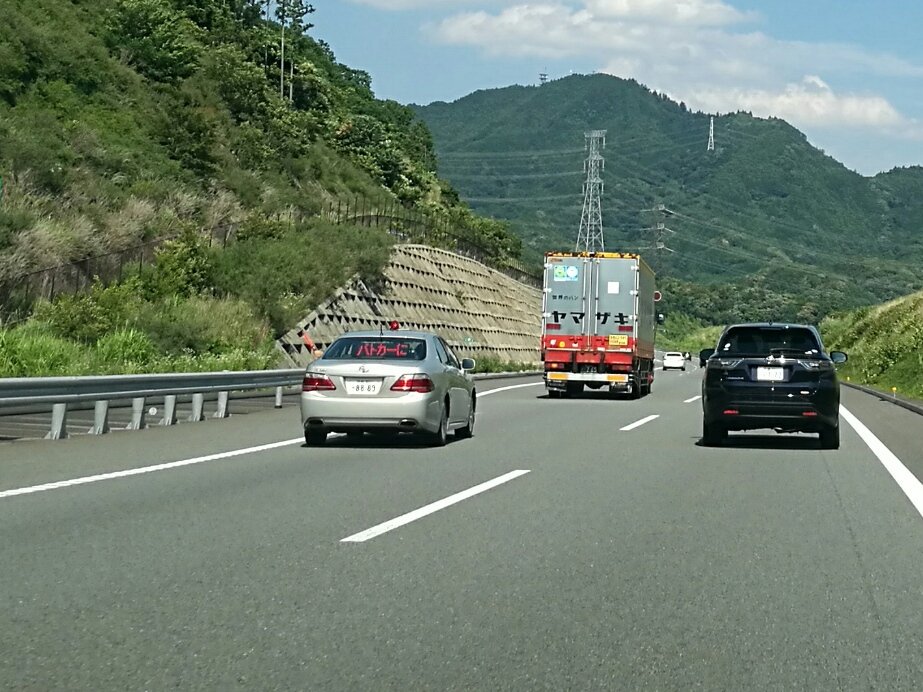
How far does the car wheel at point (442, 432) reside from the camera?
55.3ft

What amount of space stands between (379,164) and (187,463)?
73.2m

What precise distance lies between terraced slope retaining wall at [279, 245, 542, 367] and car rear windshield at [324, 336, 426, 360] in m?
23.8

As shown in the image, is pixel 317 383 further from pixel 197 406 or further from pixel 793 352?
pixel 793 352

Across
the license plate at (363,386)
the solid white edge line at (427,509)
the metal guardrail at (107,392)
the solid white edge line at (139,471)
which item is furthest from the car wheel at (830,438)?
the metal guardrail at (107,392)

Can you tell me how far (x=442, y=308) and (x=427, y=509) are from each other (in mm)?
51792

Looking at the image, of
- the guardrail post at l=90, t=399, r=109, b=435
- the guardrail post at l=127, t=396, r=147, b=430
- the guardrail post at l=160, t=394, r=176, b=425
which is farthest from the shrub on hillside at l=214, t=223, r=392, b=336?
the guardrail post at l=90, t=399, r=109, b=435

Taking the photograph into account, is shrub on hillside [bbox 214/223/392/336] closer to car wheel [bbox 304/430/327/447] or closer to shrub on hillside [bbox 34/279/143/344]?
shrub on hillside [bbox 34/279/143/344]

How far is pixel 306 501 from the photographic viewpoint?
11297 millimetres

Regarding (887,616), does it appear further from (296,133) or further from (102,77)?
(296,133)

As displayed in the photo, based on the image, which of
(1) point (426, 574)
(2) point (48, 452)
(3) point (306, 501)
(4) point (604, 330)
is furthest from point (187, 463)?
(4) point (604, 330)

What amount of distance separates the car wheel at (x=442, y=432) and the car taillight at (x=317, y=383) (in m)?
1.54

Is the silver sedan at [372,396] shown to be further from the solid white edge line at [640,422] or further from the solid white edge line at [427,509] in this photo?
the solid white edge line at [640,422]

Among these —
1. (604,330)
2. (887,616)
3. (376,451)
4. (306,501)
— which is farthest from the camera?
(604,330)

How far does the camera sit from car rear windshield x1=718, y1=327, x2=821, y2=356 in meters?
17.6
